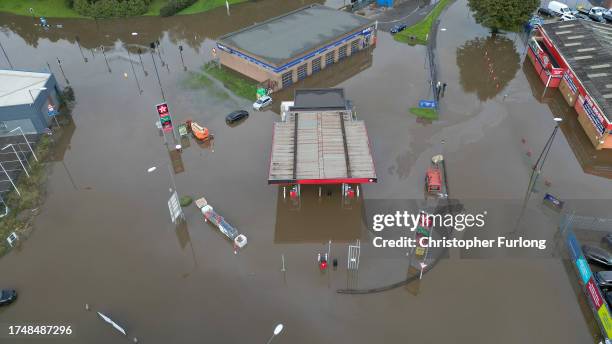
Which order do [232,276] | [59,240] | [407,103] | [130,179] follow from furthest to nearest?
[407,103] → [130,179] → [59,240] → [232,276]

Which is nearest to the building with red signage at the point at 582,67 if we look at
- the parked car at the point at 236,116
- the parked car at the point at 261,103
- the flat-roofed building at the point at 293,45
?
the flat-roofed building at the point at 293,45

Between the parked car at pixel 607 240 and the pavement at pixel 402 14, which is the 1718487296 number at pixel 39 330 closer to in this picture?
the parked car at pixel 607 240

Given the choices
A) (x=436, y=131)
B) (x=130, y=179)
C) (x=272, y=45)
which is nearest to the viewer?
(x=130, y=179)

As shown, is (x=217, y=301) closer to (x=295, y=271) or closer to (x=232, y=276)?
(x=232, y=276)

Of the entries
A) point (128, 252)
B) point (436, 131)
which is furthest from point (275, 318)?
point (436, 131)

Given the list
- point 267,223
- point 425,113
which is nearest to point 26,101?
point 267,223
